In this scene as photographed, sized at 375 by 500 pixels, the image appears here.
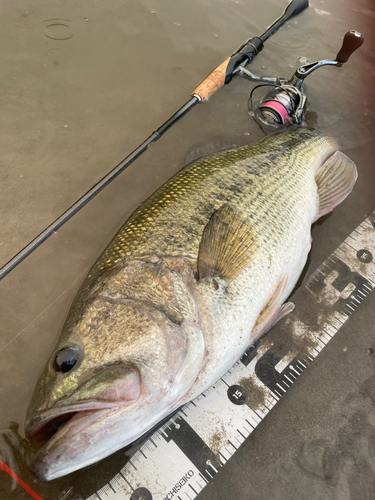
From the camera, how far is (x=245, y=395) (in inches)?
82.0

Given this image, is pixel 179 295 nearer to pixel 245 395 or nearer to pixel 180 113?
pixel 245 395

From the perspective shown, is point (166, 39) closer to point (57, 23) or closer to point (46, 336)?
point (57, 23)

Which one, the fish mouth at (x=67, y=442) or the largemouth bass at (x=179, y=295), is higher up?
the largemouth bass at (x=179, y=295)

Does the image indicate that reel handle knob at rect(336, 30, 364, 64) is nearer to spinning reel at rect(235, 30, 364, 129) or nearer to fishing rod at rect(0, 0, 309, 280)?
spinning reel at rect(235, 30, 364, 129)

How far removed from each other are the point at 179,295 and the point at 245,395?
34.5 inches

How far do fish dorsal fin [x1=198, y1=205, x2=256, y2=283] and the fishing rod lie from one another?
2.63 ft

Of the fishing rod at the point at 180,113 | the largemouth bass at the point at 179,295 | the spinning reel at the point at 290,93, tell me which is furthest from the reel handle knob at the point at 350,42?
the largemouth bass at the point at 179,295

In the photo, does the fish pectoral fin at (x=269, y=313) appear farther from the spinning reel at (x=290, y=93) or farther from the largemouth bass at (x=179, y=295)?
the spinning reel at (x=290, y=93)

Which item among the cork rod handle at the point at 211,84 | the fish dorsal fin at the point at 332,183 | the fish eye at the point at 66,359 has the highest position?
the cork rod handle at the point at 211,84

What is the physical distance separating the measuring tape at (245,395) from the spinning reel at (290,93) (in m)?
1.13

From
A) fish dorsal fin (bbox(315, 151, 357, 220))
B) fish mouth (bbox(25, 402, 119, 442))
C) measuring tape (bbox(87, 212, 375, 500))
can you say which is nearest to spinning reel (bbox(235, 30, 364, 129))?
fish dorsal fin (bbox(315, 151, 357, 220))

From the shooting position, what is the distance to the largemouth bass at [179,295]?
4.49 ft

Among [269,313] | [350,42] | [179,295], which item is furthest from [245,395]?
[350,42]

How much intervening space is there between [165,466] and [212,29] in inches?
153
